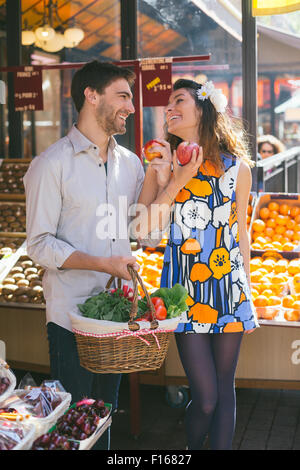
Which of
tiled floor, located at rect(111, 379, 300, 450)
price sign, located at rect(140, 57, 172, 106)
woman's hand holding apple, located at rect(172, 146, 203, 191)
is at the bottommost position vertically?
tiled floor, located at rect(111, 379, 300, 450)

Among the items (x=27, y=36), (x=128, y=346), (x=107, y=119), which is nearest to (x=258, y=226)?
(x=107, y=119)

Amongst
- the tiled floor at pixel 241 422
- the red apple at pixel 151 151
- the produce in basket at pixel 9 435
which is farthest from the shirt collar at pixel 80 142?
the tiled floor at pixel 241 422

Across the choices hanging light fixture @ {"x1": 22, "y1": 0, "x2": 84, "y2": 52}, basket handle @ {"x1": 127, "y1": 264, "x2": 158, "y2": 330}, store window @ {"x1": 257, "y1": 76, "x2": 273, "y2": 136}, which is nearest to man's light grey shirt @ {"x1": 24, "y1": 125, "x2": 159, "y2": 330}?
basket handle @ {"x1": 127, "y1": 264, "x2": 158, "y2": 330}

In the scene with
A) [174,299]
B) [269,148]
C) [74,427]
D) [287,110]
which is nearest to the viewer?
[74,427]

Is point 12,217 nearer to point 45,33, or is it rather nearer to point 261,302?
point 261,302

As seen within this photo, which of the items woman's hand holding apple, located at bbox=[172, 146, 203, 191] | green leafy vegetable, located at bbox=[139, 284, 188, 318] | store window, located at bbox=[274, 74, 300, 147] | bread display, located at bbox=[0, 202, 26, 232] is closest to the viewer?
green leafy vegetable, located at bbox=[139, 284, 188, 318]

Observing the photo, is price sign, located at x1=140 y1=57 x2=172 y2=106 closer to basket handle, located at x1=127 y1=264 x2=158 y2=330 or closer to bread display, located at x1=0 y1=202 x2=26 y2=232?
bread display, located at x1=0 y1=202 x2=26 y2=232

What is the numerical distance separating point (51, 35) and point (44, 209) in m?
5.65

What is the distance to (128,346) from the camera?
2334mm

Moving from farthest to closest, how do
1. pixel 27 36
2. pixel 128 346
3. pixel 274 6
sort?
pixel 27 36 < pixel 274 6 < pixel 128 346

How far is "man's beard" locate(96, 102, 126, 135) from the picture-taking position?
2641 mm

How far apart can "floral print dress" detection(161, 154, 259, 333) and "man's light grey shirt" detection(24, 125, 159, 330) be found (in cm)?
27

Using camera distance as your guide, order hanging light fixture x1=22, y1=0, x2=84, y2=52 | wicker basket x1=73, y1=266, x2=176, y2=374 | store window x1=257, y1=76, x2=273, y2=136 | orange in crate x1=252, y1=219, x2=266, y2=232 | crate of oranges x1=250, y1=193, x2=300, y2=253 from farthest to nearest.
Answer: store window x1=257, y1=76, x2=273, y2=136 < hanging light fixture x1=22, y1=0, x2=84, y2=52 < orange in crate x1=252, y1=219, x2=266, y2=232 < crate of oranges x1=250, y1=193, x2=300, y2=253 < wicker basket x1=73, y1=266, x2=176, y2=374
